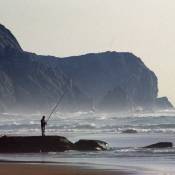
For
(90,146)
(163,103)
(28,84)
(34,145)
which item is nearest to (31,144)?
(34,145)

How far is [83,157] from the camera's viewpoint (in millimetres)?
25984

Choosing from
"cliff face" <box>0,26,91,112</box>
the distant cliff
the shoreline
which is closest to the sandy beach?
the shoreline

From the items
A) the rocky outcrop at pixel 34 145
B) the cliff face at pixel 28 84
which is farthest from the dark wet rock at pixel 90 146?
the cliff face at pixel 28 84

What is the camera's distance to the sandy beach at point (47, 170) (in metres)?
19.4

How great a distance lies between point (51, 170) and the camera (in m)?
20.2

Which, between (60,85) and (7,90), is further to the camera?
(60,85)

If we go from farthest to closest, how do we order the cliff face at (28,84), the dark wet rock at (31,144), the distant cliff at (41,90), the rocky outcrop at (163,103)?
1. the rocky outcrop at (163,103)
2. the distant cliff at (41,90)
3. the cliff face at (28,84)
4. the dark wet rock at (31,144)

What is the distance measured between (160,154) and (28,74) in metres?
136

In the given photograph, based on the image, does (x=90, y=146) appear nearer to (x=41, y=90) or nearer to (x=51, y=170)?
(x=51, y=170)

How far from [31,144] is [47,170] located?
9.04 m

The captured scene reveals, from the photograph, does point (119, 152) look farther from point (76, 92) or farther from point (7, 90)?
point (76, 92)

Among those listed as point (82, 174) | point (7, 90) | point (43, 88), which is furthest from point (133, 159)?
point (43, 88)

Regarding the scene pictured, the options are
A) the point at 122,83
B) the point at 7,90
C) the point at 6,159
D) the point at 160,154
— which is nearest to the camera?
the point at 6,159

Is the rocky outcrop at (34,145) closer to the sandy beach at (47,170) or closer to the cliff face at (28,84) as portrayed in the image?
the sandy beach at (47,170)
